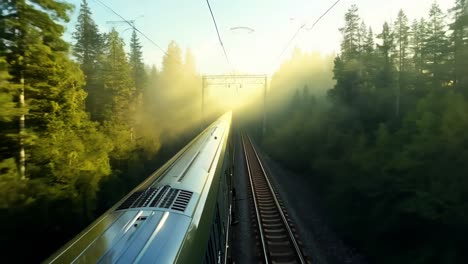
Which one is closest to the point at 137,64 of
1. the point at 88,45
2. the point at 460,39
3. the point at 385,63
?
the point at 88,45

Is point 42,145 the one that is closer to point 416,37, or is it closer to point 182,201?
point 182,201

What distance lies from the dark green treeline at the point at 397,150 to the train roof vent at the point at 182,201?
10.0 metres

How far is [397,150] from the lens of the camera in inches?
677

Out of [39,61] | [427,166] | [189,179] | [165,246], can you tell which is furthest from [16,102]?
[427,166]

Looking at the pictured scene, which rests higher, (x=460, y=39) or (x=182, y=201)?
(x=460, y=39)

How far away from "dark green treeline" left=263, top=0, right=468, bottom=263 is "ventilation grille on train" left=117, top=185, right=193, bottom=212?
10.1 metres

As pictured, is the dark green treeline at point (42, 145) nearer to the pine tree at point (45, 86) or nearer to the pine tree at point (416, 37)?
the pine tree at point (45, 86)

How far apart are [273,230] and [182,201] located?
27.4 feet

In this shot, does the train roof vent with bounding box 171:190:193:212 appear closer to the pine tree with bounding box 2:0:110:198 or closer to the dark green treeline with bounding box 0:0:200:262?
the dark green treeline with bounding box 0:0:200:262

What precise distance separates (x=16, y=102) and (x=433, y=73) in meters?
29.2

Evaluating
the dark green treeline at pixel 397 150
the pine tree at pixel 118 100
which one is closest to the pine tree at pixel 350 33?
the dark green treeline at pixel 397 150

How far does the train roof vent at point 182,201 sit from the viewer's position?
4.90 m

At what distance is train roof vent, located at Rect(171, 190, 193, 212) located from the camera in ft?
16.1

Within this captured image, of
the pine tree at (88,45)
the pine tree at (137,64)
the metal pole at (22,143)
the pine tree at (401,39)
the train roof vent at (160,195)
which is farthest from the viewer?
the pine tree at (137,64)
